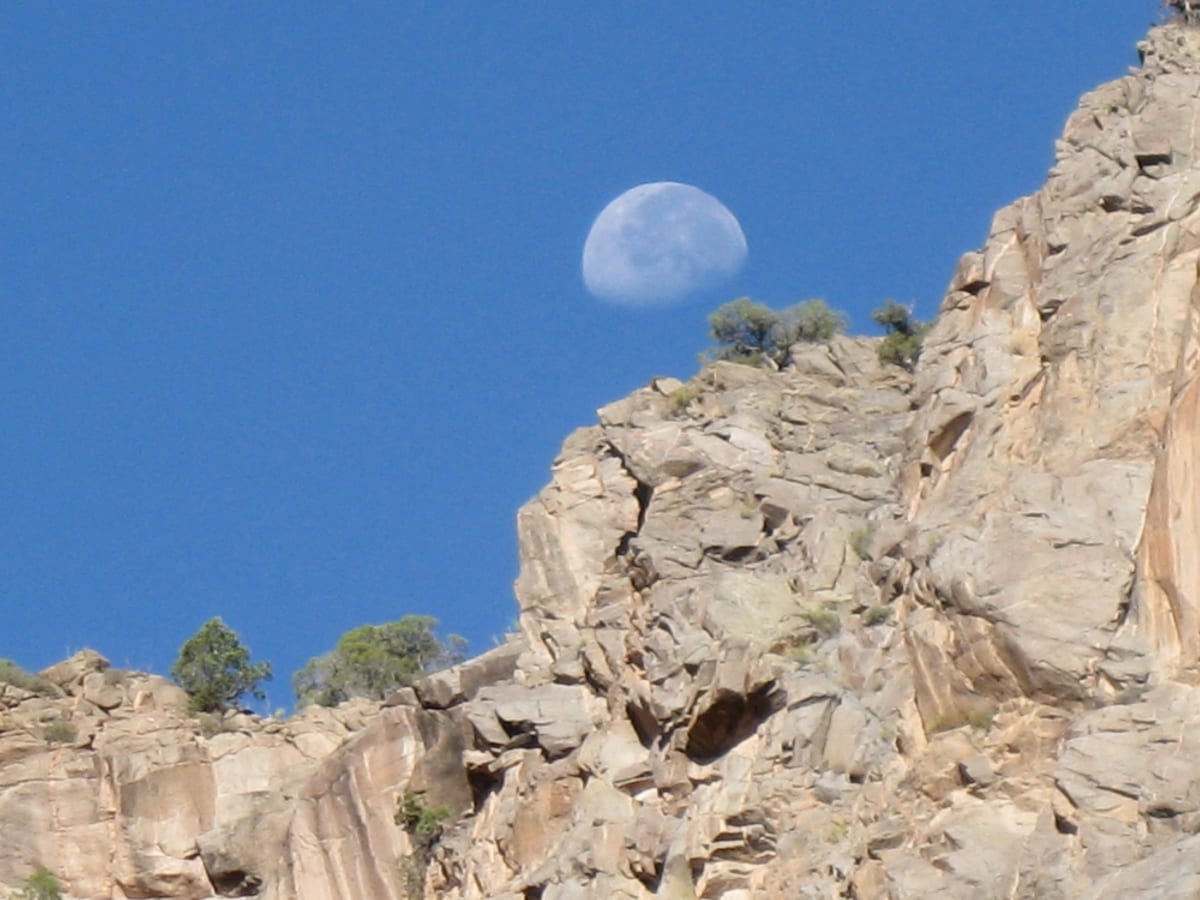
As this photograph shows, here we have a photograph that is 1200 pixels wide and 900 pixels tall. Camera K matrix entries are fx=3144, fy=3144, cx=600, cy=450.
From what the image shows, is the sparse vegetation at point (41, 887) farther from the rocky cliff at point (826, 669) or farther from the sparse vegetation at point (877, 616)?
the sparse vegetation at point (877, 616)

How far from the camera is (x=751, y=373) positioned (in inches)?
2539

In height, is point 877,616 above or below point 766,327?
below

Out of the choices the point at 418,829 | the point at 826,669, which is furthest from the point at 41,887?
the point at 826,669

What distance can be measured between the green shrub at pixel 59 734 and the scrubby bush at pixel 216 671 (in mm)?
5675

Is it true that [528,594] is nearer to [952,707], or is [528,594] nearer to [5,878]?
[5,878]

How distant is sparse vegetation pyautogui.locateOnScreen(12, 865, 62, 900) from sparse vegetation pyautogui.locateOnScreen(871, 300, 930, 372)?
2054 cm

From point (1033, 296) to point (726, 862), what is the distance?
12050 mm

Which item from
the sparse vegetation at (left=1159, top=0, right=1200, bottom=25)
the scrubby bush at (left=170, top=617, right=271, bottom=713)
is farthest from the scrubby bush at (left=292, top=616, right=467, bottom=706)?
the sparse vegetation at (left=1159, top=0, right=1200, bottom=25)

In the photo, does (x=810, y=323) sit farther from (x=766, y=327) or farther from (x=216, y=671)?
(x=216, y=671)

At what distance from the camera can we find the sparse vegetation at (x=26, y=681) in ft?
230

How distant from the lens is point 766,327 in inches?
2837

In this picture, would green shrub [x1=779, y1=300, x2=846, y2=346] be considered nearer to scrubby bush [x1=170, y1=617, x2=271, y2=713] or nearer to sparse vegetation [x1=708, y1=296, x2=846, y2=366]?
sparse vegetation [x1=708, y1=296, x2=846, y2=366]

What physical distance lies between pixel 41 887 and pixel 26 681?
22.0 feet

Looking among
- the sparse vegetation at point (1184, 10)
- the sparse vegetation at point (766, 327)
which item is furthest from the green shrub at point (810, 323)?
the sparse vegetation at point (1184, 10)
